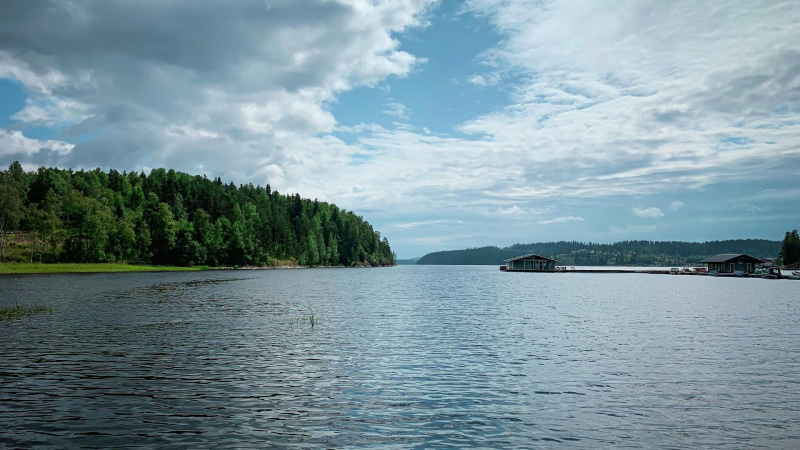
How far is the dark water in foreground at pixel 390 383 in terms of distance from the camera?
16438 mm

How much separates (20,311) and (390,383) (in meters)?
41.0

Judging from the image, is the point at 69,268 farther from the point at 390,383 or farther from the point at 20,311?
the point at 390,383

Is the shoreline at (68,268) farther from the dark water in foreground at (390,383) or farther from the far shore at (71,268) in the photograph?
the dark water in foreground at (390,383)

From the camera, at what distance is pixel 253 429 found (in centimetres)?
1664

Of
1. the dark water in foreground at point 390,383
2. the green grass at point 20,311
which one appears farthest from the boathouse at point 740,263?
the green grass at point 20,311

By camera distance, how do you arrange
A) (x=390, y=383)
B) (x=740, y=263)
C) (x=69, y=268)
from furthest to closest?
1. (x=740, y=263)
2. (x=69, y=268)
3. (x=390, y=383)

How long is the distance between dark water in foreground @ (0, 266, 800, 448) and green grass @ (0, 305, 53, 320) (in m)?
2.20

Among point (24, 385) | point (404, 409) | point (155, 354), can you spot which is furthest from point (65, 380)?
point (404, 409)

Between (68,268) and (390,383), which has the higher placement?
(68,268)

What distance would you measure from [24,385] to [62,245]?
157753 millimetres

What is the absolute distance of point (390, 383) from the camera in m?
23.3

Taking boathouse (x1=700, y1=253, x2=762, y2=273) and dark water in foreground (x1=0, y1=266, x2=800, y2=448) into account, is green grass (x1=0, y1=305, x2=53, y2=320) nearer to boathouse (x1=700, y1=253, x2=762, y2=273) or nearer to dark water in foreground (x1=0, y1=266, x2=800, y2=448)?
dark water in foreground (x1=0, y1=266, x2=800, y2=448)

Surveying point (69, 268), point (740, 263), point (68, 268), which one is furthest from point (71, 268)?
point (740, 263)

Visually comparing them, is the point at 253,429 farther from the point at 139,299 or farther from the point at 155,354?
the point at 139,299
